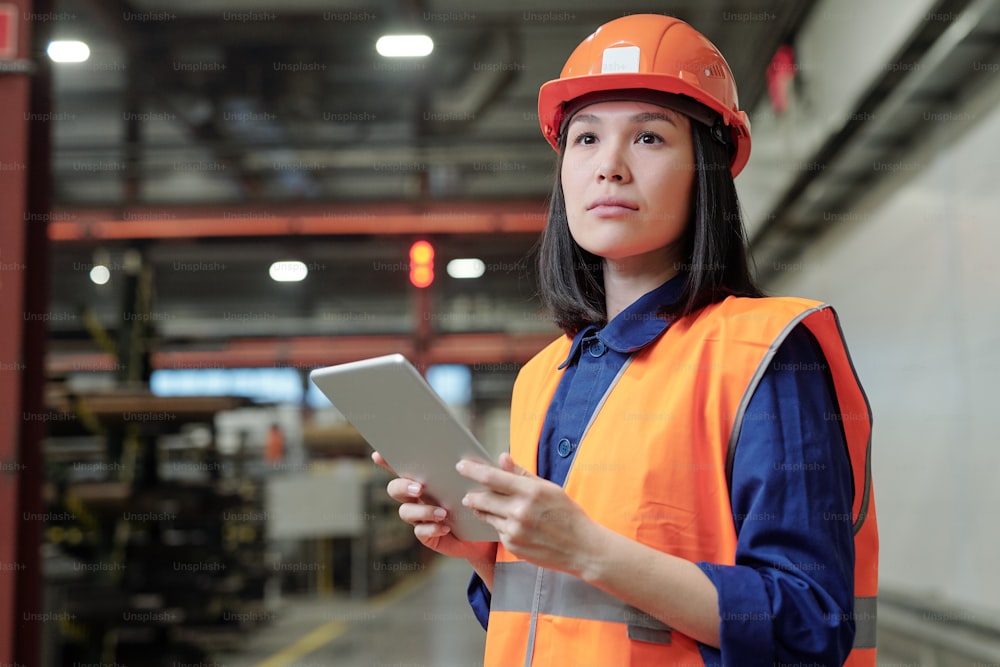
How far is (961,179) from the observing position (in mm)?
3771

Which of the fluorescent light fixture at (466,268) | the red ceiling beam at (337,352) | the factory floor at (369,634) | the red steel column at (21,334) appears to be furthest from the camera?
the fluorescent light fixture at (466,268)

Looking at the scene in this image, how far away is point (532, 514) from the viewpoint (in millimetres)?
1050

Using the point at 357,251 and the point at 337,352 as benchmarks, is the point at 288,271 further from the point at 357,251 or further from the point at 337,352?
the point at 357,251

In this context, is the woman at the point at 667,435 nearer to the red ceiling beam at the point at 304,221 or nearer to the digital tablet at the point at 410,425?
the digital tablet at the point at 410,425

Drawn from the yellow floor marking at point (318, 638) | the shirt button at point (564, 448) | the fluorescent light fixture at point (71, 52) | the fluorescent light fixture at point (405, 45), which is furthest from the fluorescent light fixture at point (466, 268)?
the shirt button at point (564, 448)

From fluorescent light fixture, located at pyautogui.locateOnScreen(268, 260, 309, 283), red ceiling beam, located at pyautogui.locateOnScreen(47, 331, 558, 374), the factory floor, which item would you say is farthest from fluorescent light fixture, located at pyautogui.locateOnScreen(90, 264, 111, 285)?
the factory floor

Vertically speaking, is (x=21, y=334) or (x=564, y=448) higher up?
(x=21, y=334)

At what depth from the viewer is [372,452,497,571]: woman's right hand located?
1331mm

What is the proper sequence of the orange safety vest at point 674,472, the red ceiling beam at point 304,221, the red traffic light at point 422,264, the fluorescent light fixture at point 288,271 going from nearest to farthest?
the orange safety vest at point 674,472 < the red traffic light at point 422,264 < the red ceiling beam at point 304,221 < the fluorescent light fixture at point 288,271

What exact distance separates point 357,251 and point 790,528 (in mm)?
12186

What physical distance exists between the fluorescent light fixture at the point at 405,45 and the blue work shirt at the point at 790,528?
7163 mm

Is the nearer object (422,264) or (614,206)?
(614,206)

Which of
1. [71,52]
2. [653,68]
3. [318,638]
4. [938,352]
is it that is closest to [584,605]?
[653,68]

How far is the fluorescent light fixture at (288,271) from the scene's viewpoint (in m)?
14.7
